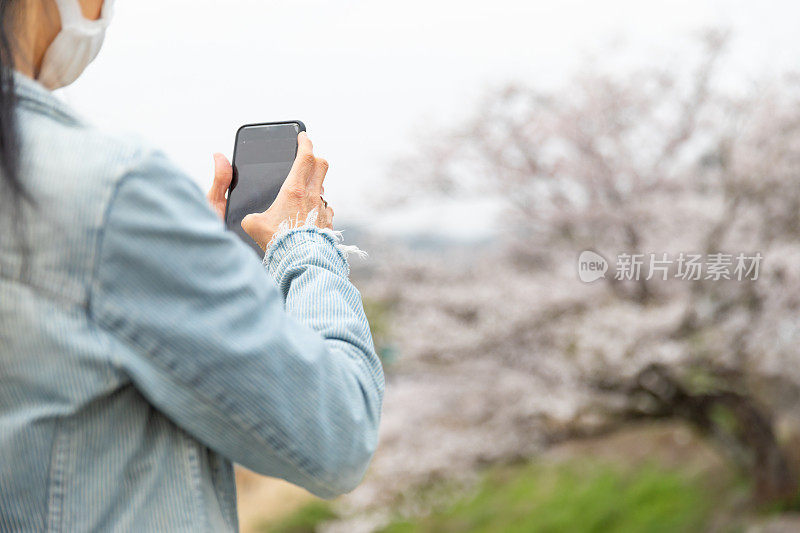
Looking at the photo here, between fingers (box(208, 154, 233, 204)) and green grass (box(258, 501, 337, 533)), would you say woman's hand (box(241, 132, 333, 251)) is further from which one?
green grass (box(258, 501, 337, 533))

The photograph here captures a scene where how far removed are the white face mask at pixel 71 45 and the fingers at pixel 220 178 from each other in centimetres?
17

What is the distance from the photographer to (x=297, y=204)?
0.56 metres

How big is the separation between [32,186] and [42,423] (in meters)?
0.12

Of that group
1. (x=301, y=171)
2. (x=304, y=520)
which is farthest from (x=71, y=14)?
(x=304, y=520)

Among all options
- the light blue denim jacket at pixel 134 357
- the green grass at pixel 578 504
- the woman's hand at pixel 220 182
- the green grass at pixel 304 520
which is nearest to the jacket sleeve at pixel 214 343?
the light blue denim jacket at pixel 134 357

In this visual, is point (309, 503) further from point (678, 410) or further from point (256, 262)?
point (256, 262)

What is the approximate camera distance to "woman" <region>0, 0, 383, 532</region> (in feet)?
1.25

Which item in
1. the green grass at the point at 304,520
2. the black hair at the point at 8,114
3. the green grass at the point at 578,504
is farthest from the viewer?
the green grass at the point at 304,520

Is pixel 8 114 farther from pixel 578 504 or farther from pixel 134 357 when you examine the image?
pixel 578 504

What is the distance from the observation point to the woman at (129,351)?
38cm

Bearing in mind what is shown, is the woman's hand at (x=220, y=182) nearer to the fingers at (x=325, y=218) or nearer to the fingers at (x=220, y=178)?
the fingers at (x=220, y=178)

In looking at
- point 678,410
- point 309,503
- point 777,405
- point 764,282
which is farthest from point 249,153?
point 309,503

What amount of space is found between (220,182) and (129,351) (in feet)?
0.93

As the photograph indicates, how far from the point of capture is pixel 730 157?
2.84 meters
